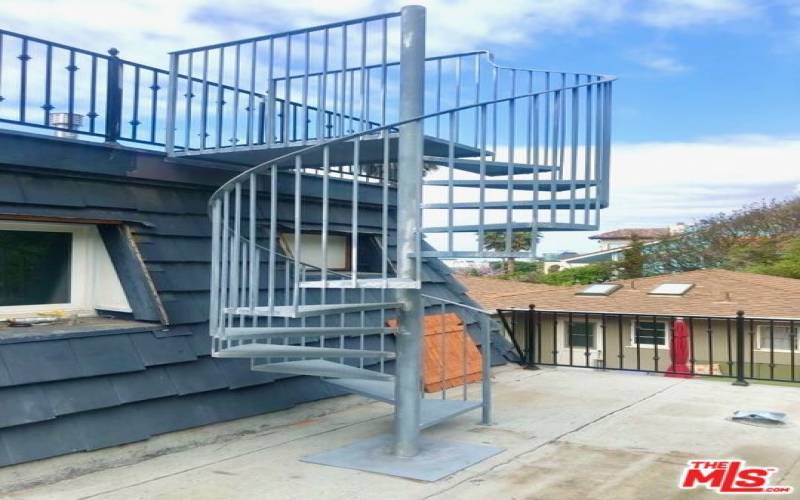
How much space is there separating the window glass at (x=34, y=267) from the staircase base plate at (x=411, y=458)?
222 centimetres

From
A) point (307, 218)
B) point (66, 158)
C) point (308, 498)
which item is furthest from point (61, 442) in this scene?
point (307, 218)

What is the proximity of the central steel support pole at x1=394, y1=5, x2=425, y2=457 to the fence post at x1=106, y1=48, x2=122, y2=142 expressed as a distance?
221 cm

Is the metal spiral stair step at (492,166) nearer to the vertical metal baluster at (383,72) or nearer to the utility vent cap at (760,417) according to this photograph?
the vertical metal baluster at (383,72)

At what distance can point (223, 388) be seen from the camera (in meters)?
5.04

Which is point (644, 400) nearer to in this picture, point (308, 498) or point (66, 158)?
point (308, 498)

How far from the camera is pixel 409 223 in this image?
4438 millimetres

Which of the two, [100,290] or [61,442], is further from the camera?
[100,290]

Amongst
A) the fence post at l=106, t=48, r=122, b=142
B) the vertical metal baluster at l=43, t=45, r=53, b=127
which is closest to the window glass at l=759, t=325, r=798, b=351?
the fence post at l=106, t=48, r=122, b=142

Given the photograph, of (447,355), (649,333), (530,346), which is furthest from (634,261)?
(447,355)

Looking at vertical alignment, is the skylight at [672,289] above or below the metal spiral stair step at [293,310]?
below

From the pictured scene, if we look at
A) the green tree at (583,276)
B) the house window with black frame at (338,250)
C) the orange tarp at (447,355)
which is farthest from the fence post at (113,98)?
the green tree at (583,276)

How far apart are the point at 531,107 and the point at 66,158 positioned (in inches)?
123

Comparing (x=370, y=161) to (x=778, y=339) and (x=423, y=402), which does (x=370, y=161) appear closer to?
(x=423, y=402)

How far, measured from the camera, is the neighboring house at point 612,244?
2908 cm
